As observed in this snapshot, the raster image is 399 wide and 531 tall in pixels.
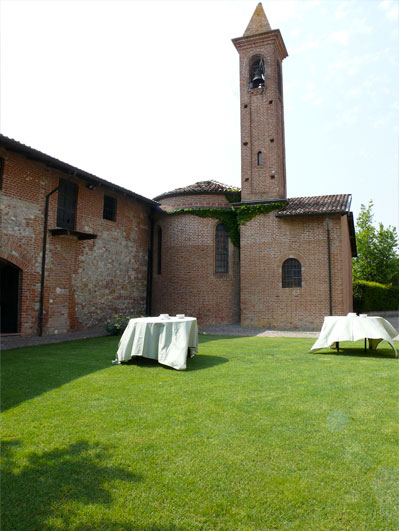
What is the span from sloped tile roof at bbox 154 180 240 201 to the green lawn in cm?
1193

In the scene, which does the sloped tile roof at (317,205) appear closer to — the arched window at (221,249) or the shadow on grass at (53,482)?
the arched window at (221,249)

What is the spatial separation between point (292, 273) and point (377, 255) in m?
19.0

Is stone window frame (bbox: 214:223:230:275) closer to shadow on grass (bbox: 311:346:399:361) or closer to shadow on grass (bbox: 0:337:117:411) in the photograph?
shadow on grass (bbox: 0:337:117:411)

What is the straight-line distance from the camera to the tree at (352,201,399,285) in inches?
1151

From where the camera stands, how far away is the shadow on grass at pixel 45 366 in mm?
4871

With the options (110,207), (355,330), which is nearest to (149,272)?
(110,207)

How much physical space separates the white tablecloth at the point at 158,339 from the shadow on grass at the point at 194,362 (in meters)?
0.20

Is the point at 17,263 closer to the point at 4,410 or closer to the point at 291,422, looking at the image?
the point at 4,410

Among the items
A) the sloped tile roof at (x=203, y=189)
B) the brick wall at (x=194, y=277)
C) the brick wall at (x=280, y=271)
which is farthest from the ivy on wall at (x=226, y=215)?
the sloped tile roof at (x=203, y=189)

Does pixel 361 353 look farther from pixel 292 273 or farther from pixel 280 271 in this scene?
pixel 280 271

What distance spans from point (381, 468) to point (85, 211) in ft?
40.8

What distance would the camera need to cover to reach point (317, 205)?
14.8 meters

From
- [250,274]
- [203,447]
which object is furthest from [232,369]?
[250,274]

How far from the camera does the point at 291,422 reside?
3633 millimetres
